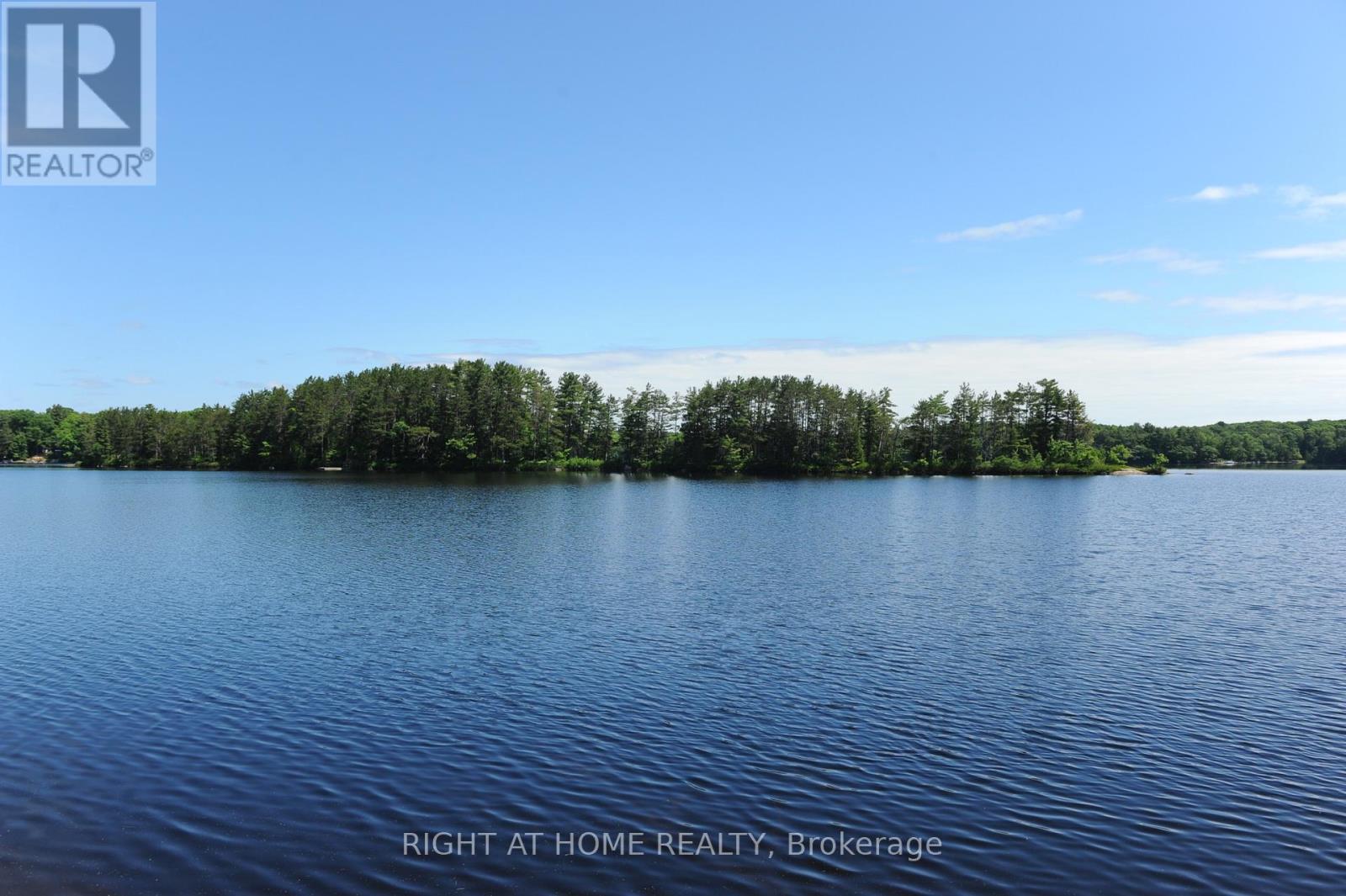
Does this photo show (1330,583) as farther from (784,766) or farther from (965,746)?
(784,766)

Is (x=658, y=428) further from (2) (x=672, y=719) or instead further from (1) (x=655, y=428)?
(2) (x=672, y=719)

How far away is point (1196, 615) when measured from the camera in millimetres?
26156

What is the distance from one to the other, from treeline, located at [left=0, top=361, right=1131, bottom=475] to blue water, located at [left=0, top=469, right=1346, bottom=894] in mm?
104717

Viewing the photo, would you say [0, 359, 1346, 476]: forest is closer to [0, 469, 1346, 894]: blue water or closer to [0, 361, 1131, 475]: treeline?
[0, 361, 1131, 475]: treeline

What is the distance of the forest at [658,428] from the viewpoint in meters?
143

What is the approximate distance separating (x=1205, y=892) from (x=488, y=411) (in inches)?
5430

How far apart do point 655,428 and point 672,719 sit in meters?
136

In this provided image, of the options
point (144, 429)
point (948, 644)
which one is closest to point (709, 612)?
point (948, 644)

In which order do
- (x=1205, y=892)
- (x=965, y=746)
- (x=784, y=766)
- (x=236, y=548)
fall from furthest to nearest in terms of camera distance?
1. (x=236, y=548)
2. (x=965, y=746)
3. (x=784, y=766)
4. (x=1205, y=892)

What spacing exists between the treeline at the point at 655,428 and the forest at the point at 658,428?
250 mm

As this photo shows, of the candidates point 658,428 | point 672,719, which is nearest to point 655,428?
point 658,428

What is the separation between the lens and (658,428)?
498 feet

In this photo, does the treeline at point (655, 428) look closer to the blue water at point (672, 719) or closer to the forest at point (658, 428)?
the forest at point (658, 428)

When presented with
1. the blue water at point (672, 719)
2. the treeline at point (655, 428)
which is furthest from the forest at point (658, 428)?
the blue water at point (672, 719)
